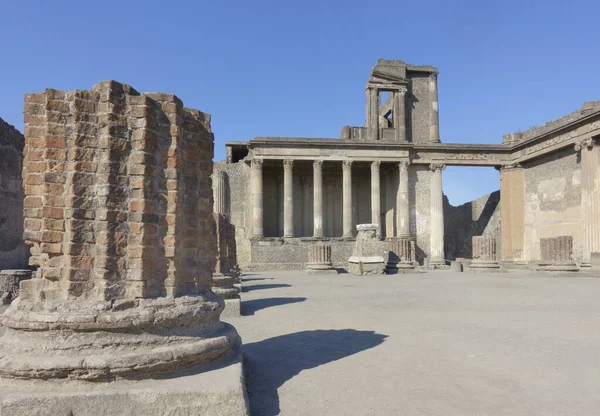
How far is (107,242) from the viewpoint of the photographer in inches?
119

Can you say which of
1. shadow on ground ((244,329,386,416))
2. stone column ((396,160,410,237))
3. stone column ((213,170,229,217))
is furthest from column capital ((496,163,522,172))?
shadow on ground ((244,329,386,416))

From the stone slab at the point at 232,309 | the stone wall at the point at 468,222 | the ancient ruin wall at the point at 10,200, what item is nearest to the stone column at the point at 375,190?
the stone wall at the point at 468,222

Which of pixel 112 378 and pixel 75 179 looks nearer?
pixel 112 378

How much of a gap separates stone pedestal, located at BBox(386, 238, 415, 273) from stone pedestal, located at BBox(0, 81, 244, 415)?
15.1 meters

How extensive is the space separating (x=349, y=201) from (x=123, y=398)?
22.7m

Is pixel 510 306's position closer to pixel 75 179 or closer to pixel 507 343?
pixel 507 343

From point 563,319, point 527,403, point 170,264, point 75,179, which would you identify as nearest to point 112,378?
point 170,264

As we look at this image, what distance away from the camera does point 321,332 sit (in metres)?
5.11

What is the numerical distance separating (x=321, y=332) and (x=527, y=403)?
2581 millimetres

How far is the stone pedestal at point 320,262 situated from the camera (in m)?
17.3

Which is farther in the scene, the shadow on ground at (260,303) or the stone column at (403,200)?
the stone column at (403,200)

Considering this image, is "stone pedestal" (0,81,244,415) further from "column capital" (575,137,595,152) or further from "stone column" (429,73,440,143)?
"stone column" (429,73,440,143)

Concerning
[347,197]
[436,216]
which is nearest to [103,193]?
[347,197]

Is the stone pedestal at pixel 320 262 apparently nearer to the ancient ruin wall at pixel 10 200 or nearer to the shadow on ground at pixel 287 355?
the ancient ruin wall at pixel 10 200
